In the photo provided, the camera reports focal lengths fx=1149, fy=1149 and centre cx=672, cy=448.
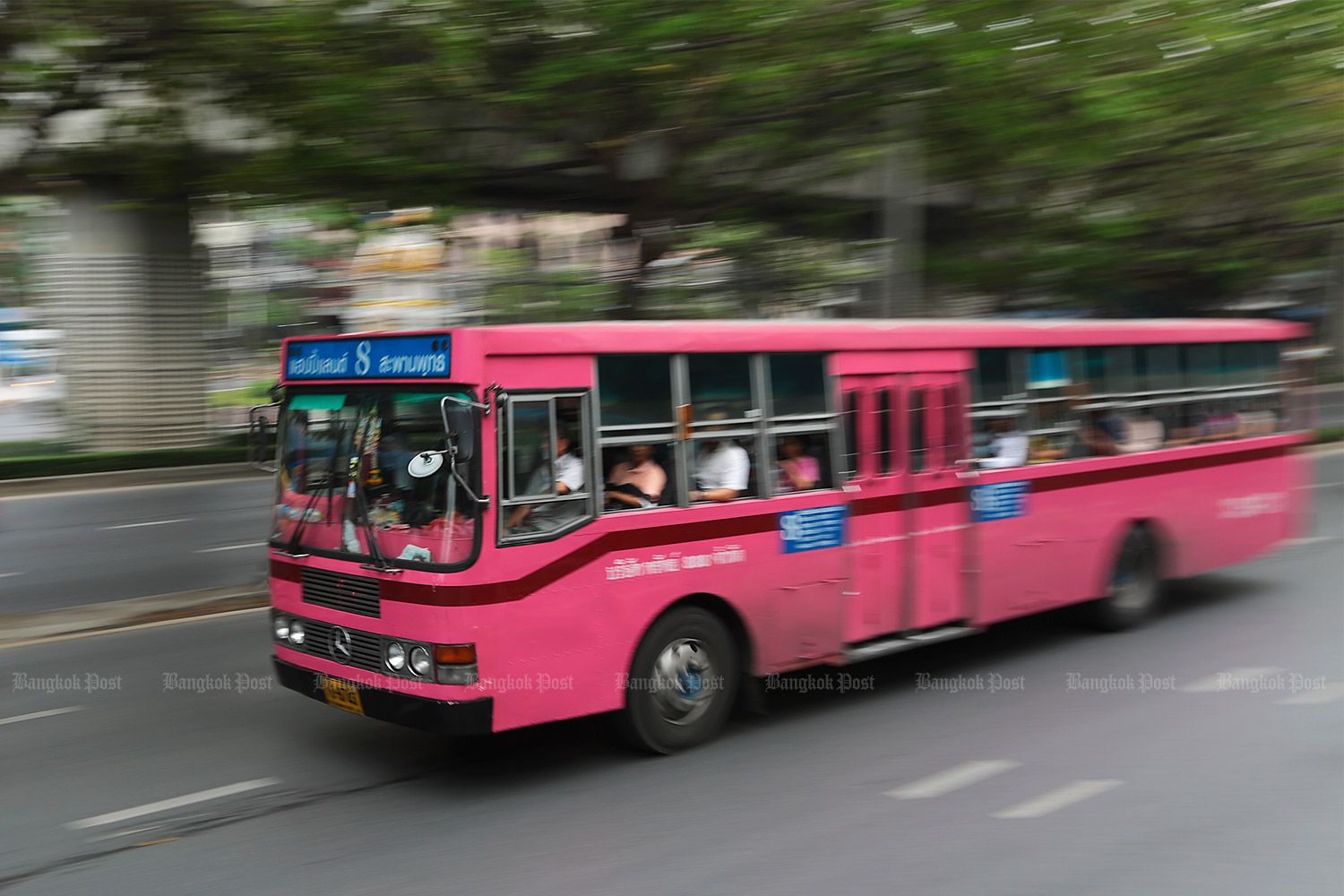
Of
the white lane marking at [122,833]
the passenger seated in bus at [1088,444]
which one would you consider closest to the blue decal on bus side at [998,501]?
the passenger seated in bus at [1088,444]

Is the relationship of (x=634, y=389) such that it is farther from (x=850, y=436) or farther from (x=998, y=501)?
(x=998, y=501)

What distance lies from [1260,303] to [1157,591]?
34.1 meters

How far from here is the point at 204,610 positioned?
10508 mm

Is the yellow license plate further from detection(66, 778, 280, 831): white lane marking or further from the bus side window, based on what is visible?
the bus side window

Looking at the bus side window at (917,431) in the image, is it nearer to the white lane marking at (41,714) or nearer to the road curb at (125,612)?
the white lane marking at (41,714)

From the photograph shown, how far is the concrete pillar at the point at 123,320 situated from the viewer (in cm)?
2497

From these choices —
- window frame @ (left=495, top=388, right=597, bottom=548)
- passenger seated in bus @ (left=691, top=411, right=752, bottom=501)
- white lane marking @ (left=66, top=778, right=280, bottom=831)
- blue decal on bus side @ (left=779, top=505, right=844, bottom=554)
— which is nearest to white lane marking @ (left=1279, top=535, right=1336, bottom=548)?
blue decal on bus side @ (left=779, top=505, right=844, bottom=554)

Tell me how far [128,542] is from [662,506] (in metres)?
11.8

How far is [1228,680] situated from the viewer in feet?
25.5

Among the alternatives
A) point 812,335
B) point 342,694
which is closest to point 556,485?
point 342,694

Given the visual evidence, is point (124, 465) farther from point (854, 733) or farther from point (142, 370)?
point (854, 733)

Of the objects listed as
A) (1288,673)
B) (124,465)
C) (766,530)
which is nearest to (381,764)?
(766,530)

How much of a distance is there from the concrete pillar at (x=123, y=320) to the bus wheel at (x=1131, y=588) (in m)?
21.3

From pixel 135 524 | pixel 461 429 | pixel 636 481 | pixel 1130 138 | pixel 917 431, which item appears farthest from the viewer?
pixel 135 524
